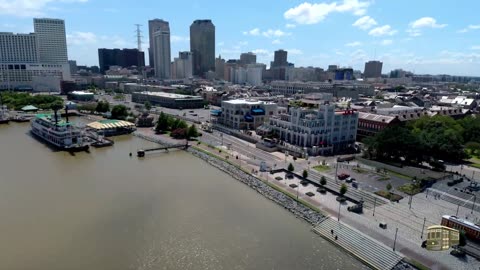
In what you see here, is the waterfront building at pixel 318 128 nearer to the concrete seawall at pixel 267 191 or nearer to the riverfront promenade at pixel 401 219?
the concrete seawall at pixel 267 191

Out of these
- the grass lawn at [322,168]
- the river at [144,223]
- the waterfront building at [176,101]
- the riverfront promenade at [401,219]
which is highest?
the waterfront building at [176,101]

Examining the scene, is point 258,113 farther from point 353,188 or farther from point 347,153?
point 353,188

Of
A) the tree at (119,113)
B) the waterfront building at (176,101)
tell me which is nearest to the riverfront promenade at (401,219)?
the tree at (119,113)

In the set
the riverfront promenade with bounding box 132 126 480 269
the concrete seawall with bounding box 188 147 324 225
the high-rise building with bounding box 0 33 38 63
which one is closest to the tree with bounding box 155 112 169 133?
the concrete seawall with bounding box 188 147 324 225

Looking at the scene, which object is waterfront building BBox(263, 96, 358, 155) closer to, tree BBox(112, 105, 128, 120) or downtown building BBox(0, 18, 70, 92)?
tree BBox(112, 105, 128, 120)

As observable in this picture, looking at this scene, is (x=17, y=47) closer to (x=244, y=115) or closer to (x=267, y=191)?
(x=244, y=115)

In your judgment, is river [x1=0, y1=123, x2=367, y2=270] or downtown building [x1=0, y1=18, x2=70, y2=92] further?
downtown building [x1=0, y1=18, x2=70, y2=92]

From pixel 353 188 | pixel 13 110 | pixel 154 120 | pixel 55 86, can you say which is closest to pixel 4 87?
pixel 55 86
